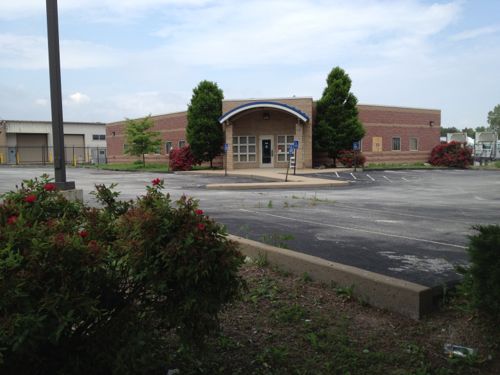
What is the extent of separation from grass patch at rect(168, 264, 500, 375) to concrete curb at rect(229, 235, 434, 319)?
0.10 meters

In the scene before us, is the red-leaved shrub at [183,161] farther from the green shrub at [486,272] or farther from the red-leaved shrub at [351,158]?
the green shrub at [486,272]

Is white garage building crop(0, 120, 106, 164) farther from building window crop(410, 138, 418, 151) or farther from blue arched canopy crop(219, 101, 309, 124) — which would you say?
building window crop(410, 138, 418, 151)

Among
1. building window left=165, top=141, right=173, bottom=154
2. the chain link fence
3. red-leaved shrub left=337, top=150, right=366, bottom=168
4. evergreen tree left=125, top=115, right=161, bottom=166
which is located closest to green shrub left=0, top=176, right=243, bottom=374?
red-leaved shrub left=337, top=150, right=366, bottom=168

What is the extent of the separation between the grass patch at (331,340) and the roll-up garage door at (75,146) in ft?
218

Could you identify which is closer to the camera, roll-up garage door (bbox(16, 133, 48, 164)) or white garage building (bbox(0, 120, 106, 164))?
white garage building (bbox(0, 120, 106, 164))

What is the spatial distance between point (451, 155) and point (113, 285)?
41.4 m

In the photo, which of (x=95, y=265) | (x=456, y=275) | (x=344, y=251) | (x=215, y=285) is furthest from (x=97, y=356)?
(x=344, y=251)

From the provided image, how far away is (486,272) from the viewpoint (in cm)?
353

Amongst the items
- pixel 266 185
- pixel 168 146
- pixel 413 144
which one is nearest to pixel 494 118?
pixel 413 144

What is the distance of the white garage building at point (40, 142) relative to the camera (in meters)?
64.0

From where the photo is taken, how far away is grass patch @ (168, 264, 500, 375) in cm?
355

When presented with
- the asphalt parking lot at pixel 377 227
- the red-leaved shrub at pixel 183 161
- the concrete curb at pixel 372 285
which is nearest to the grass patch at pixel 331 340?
the concrete curb at pixel 372 285

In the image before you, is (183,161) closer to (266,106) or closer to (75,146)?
(266,106)

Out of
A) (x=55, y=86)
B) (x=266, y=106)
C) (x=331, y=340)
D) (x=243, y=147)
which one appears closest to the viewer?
(x=331, y=340)
